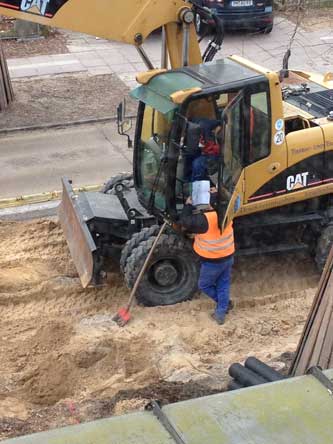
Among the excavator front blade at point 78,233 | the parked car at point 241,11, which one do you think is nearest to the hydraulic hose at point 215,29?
the excavator front blade at point 78,233

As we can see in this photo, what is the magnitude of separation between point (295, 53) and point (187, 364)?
41.9 ft

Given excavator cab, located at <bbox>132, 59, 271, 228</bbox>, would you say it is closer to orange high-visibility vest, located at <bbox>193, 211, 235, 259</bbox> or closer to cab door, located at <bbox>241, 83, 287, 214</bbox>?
cab door, located at <bbox>241, 83, 287, 214</bbox>

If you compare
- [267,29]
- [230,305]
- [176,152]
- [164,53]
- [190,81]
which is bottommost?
[230,305]

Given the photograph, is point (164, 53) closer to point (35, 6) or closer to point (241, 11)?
point (35, 6)

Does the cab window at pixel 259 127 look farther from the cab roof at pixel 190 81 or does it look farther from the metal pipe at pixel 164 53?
the metal pipe at pixel 164 53

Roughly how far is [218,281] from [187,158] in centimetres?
140

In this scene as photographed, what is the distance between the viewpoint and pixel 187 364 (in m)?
7.41

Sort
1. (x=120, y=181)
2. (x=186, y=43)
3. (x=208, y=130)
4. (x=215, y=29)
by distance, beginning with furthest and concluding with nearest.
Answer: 1. (x=120, y=181)
2. (x=215, y=29)
3. (x=186, y=43)
4. (x=208, y=130)

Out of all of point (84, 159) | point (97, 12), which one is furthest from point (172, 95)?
point (84, 159)

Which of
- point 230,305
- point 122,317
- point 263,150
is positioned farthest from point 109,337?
point 263,150

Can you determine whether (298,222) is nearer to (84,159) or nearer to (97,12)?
(97,12)

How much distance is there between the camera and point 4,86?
1459 cm

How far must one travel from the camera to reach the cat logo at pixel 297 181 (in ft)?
27.7

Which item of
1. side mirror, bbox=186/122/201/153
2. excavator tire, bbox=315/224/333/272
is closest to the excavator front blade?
side mirror, bbox=186/122/201/153
